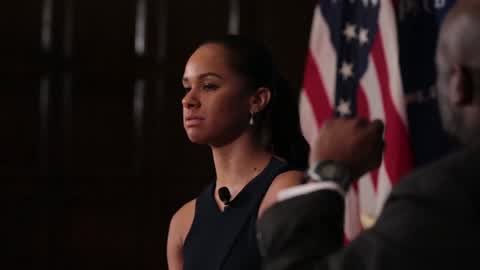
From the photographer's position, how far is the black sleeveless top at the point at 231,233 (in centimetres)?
207

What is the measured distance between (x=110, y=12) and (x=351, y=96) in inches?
64.5

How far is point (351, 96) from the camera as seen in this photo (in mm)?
3592

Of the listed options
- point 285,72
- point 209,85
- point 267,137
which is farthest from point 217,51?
point 285,72

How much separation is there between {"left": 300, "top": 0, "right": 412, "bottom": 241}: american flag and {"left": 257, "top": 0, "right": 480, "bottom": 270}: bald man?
184cm

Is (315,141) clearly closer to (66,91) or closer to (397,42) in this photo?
(397,42)

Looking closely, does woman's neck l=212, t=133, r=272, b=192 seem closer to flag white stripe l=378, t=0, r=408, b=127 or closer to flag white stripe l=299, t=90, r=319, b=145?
flag white stripe l=378, t=0, r=408, b=127

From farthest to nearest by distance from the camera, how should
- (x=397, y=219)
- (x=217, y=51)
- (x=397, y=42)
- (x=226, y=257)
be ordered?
(x=397, y=42), (x=217, y=51), (x=226, y=257), (x=397, y=219)

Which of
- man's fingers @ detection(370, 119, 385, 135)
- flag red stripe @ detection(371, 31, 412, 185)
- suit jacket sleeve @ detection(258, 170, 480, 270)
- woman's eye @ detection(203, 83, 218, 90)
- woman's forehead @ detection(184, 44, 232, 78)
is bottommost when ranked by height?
flag red stripe @ detection(371, 31, 412, 185)

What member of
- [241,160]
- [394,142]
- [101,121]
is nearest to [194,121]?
[241,160]

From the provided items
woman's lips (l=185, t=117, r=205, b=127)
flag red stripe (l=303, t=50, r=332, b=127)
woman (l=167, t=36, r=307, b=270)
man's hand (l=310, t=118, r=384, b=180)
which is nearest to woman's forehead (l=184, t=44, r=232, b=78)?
woman (l=167, t=36, r=307, b=270)

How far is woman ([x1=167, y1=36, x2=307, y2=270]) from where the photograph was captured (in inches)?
84.5

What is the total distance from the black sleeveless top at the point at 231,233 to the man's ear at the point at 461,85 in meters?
0.91

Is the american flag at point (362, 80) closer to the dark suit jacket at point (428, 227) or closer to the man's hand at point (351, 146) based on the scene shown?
the man's hand at point (351, 146)

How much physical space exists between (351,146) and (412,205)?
0.76 ft
